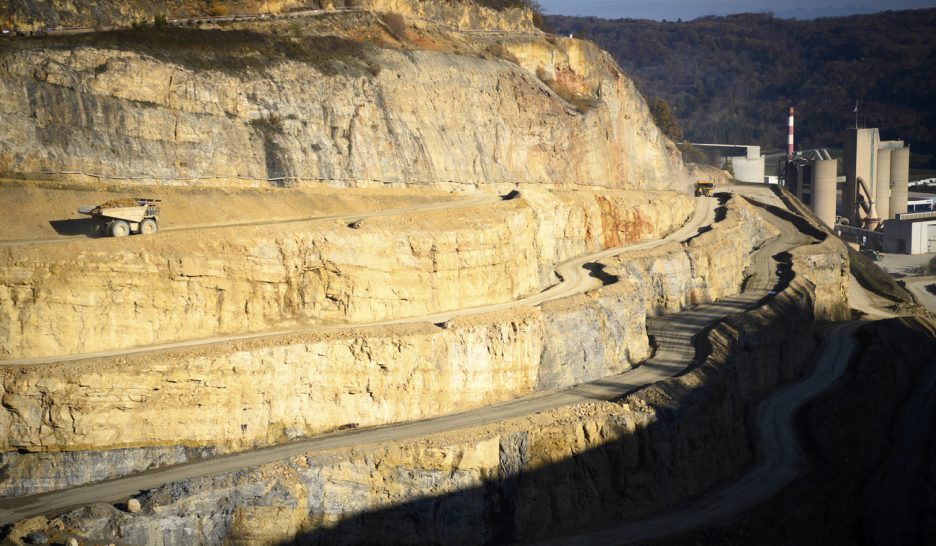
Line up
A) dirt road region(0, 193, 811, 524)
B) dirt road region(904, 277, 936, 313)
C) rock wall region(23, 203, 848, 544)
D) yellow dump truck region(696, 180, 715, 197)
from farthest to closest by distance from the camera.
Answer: yellow dump truck region(696, 180, 715, 197) < dirt road region(904, 277, 936, 313) < dirt road region(0, 193, 811, 524) < rock wall region(23, 203, 848, 544)

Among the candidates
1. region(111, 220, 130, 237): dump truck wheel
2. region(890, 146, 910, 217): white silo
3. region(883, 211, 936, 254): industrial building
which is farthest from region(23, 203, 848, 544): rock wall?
region(890, 146, 910, 217): white silo

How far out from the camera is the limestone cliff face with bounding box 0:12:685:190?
136ft

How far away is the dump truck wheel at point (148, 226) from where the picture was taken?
37.9m

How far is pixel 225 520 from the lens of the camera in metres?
29.5

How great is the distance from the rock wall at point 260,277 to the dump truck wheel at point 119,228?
1.28 meters

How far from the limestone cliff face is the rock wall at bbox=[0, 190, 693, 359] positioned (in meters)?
5.65

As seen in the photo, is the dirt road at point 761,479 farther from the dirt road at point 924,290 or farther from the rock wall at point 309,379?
the dirt road at point 924,290

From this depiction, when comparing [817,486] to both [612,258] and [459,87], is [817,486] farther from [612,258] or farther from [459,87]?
[459,87]

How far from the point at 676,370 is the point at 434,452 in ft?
43.4

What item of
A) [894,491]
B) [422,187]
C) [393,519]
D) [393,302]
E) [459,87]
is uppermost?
[459,87]

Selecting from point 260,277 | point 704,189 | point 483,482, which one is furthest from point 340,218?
point 704,189

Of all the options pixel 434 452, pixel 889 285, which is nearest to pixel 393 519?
pixel 434 452

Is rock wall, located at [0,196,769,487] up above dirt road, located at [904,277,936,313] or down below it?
above

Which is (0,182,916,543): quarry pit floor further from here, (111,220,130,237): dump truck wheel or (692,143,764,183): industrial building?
(692,143,764,183): industrial building
